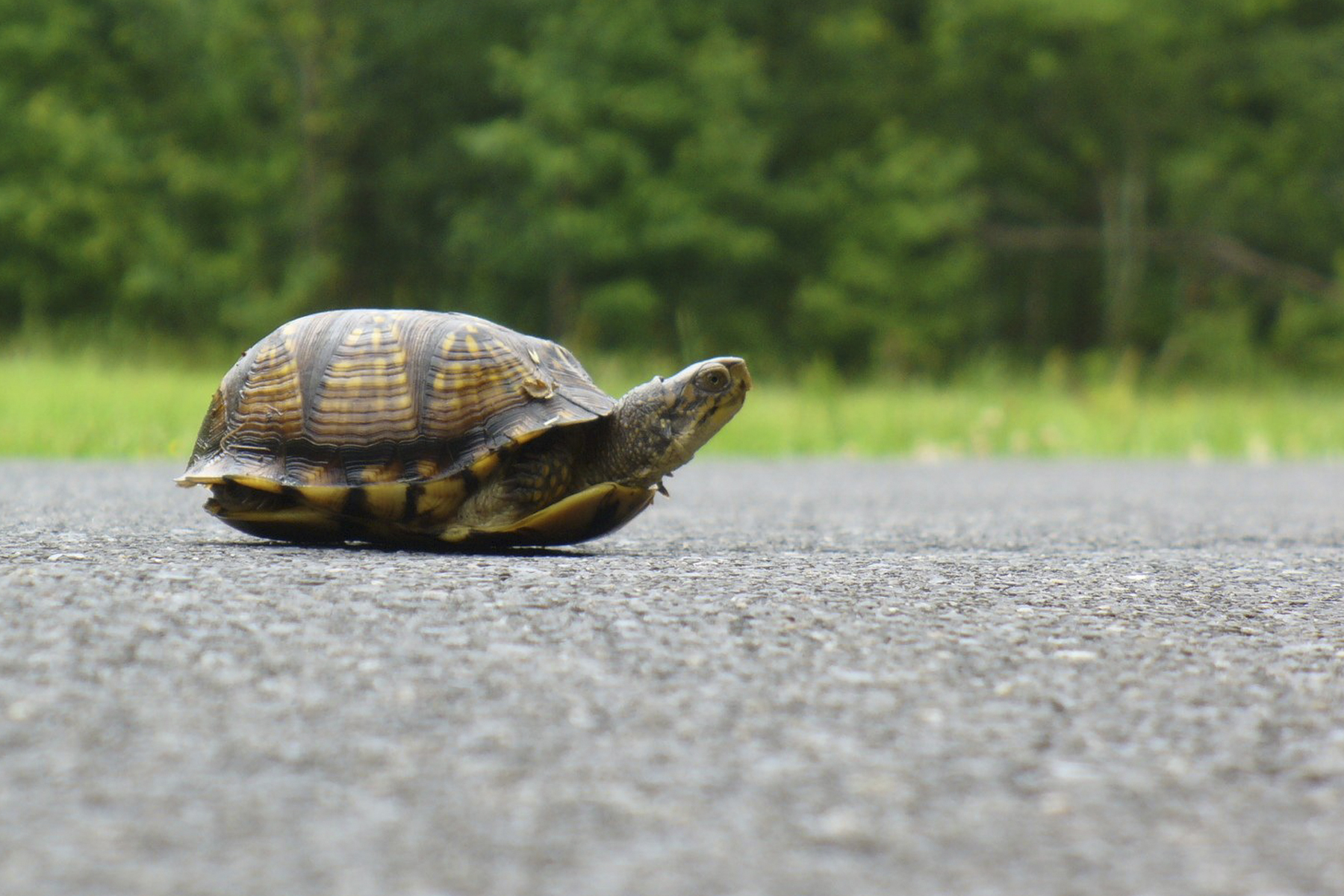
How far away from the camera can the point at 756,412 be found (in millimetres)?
8547

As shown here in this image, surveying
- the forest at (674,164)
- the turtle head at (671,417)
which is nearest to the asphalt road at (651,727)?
the turtle head at (671,417)

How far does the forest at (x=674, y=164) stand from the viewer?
19.5 m

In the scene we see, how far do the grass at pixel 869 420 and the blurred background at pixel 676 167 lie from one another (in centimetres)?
842

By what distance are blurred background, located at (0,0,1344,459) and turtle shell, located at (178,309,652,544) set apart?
15.6 meters

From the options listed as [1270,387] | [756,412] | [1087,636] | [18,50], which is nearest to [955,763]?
[1087,636]

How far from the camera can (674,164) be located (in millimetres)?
19688

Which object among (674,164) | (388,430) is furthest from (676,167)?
(388,430)

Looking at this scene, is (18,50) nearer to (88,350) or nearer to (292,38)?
(292,38)

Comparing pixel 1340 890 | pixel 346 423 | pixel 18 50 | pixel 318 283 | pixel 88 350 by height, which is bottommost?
pixel 1340 890

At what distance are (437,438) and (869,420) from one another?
644 cm

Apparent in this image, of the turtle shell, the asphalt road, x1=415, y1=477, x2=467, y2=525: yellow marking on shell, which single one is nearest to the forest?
the turtle shell

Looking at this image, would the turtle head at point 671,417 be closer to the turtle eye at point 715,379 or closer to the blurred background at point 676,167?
the turtle eye at point 715,379

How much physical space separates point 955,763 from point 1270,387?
1258 cm

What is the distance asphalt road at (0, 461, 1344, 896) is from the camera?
1052 millimetres
